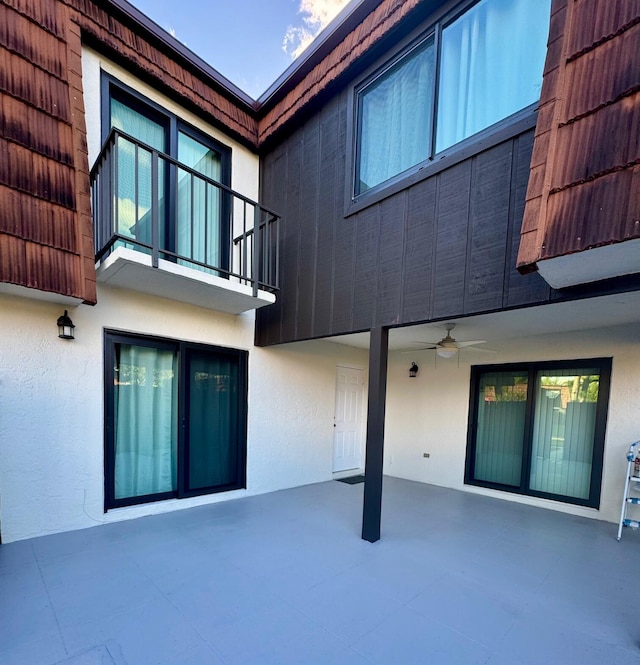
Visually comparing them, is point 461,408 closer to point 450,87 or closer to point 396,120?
point 396,120

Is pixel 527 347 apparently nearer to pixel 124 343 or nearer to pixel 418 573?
pixel 418 573

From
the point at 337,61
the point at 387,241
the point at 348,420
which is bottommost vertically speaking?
the point at 348,420

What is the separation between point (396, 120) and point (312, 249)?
1.58 meters

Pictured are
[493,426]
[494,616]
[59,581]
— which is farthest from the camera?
[493,426]

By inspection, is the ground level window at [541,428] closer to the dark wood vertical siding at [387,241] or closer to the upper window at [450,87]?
the dark wood vertical siding at [387,241]

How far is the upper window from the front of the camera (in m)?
2.53

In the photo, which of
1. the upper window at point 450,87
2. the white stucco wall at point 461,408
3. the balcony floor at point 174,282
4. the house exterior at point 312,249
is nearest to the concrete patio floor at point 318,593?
the house exterior at point 312,249

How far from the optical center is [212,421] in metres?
4.32

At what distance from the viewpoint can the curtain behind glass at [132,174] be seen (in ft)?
12.0

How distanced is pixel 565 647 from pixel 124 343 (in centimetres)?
430

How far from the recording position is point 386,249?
10.7 ft

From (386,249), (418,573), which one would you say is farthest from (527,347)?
(418,573)

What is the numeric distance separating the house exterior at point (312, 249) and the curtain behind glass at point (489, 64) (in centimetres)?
2

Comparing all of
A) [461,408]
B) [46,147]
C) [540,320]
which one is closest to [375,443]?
[540,320]
